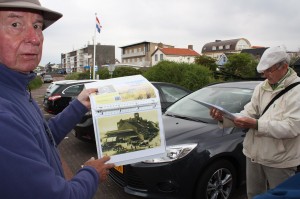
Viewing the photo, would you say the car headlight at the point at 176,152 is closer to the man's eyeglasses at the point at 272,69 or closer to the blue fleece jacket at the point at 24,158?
the man's eyeglasses at the point at 272,69

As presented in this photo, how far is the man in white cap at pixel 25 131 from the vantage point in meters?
1.01

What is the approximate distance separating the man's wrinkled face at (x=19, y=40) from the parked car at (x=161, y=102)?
152 inches

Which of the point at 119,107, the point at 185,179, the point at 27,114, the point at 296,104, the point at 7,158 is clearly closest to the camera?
the point at 7,158

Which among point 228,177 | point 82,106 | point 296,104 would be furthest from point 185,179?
point 82,106

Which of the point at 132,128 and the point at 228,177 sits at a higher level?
the point at 132,128

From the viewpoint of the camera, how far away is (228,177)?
344 centimetres

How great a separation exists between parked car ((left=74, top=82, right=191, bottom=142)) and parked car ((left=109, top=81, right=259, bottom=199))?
1738 millimetres

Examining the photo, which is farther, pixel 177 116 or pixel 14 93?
pixel 177 116

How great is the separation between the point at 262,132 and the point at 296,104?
363mm

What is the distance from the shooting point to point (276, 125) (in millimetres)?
2375

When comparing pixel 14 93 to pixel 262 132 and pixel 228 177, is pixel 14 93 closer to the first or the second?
pixel 262 132

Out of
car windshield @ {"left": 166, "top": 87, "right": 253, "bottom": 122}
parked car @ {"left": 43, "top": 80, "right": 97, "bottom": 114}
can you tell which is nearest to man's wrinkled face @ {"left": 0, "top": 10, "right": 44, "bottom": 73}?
car windshield @ {"left": 166, "top": 87, "right": 253, "bottom": 122}

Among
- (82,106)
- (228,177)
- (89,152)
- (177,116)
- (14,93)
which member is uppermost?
(14,93)

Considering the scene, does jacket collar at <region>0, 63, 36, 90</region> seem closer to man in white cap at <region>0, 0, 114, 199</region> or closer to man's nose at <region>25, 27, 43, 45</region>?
man in white cap at <region>0, 0, 114, 199</region>
